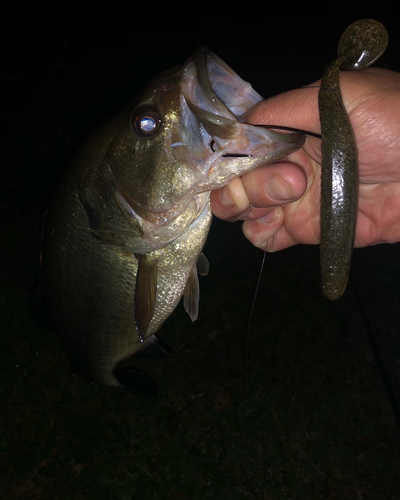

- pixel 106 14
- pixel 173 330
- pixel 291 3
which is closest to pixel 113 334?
pixel 173 330

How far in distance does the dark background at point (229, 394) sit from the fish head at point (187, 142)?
2.71 meters

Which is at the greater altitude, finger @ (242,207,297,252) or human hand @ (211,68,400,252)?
human hand @ (211,68,400,252)

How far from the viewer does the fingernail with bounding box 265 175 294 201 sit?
6.30 feet

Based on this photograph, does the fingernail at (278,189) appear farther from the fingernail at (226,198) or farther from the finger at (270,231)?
the finger at (270,231)

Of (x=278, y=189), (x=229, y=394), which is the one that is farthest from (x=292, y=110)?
(x=229, y=394)

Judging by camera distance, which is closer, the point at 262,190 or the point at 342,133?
the point at 342,133

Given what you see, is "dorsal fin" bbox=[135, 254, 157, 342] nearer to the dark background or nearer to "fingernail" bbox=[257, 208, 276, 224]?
"fingernail" bbox=[257, 208, 276, 224]

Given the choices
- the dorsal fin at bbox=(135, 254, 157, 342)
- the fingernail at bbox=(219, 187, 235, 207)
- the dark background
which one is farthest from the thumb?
the dark background

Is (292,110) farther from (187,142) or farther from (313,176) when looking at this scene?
(313,176)

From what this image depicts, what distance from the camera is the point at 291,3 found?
927 centimetres

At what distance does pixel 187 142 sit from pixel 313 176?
1.09m

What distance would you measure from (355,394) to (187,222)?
2.98 meters

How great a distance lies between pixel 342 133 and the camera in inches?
58.2

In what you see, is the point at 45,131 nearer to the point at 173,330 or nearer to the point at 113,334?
the point at 173,330
